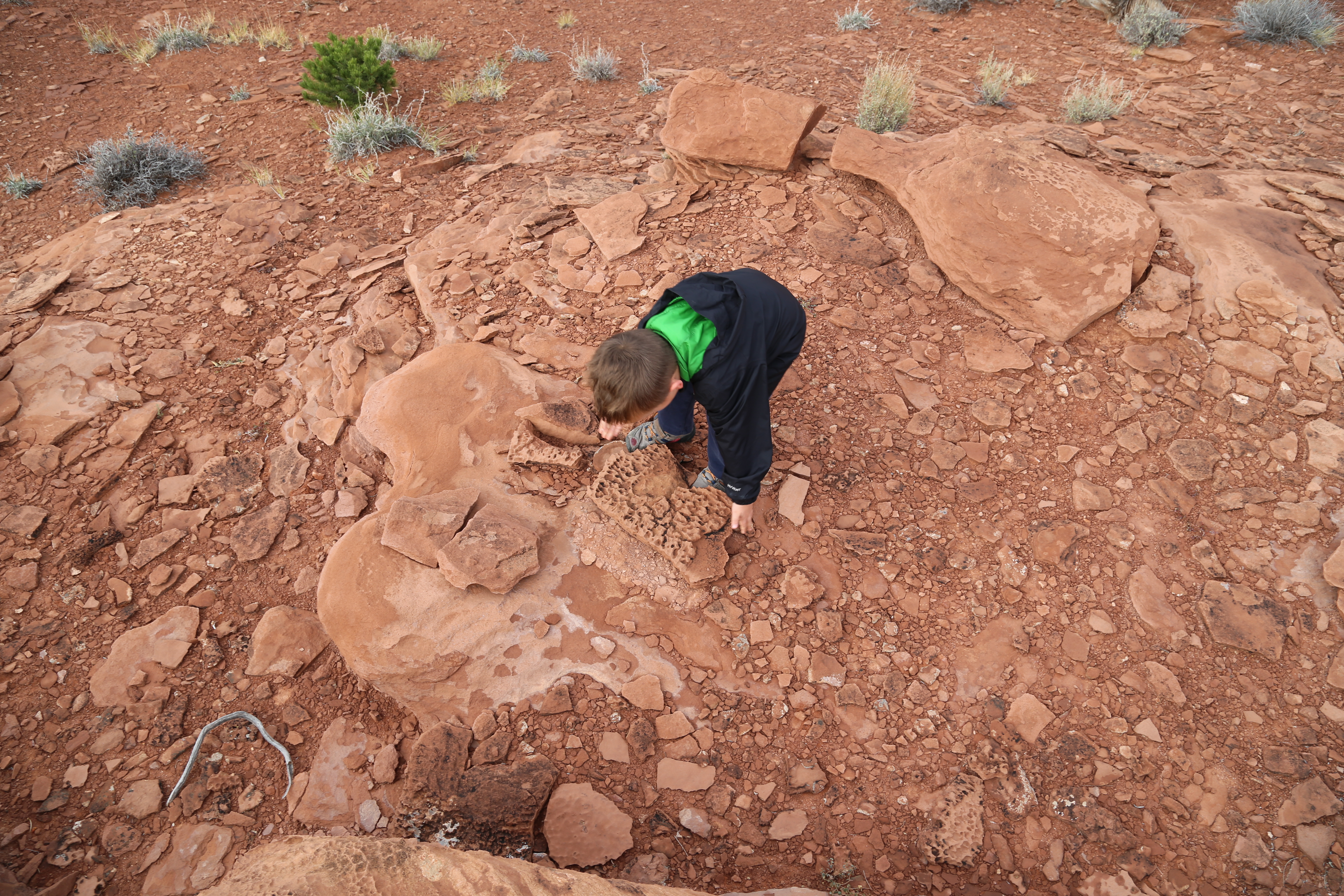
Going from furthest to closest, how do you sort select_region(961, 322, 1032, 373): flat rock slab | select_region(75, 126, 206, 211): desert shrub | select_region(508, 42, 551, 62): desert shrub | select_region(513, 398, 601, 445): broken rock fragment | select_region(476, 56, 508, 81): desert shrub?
select_region(508, 42, 551, 62): desert shrub, select_region(476, 56, 508, 81): desert shrub, select_region(75, 126, 206, 211): desert shrub, select_region(961, 322, 1032, 373): flat rock slab, select_region(513, 398, 601, 445): broken rock fragment

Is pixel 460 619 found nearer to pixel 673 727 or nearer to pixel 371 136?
pixel 673 727

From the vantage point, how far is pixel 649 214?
14.4ft

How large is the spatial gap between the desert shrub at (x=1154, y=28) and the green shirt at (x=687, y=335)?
6.53m

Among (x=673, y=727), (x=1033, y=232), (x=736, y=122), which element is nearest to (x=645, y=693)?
(x=673, y=727)

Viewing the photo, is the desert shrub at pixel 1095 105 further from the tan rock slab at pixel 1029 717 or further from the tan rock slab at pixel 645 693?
the tan rock slab at pixel 645 693

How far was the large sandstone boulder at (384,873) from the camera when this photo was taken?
1530 mm

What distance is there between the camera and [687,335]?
2.41 meters

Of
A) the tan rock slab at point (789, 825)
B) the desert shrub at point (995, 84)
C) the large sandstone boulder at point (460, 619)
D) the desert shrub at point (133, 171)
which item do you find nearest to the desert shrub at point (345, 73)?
the desert shrub at point (133, 171)

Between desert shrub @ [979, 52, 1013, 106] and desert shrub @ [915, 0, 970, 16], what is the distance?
1.72 m

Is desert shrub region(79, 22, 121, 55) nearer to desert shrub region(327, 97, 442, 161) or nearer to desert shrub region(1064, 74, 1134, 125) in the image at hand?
desert shrub region(327, 97, 442, 161)

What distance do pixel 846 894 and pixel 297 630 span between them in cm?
247

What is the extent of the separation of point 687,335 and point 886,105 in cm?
364

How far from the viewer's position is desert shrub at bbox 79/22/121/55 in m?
7.34

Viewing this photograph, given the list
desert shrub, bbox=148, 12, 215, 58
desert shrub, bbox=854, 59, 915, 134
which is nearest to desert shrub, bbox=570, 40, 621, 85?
desert shrub, bbox=854, 59, 915, 134
